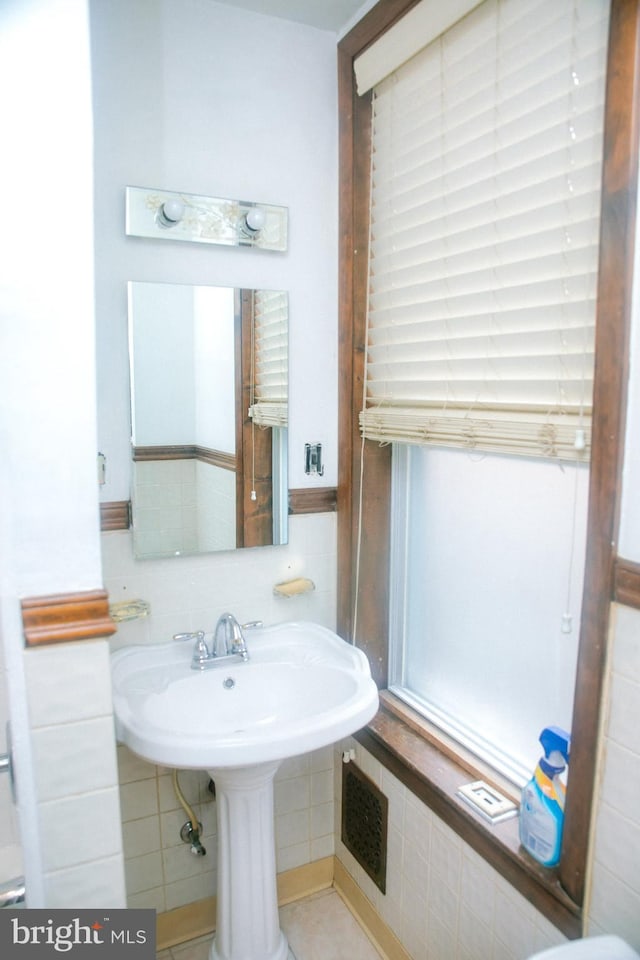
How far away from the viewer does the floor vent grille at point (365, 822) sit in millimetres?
1791

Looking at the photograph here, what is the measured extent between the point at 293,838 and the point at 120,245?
179 centimetres

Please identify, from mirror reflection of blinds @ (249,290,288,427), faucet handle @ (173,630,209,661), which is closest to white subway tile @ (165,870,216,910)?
faucet handle @ (173,630,209,661)

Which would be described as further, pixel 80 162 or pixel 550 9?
pixel 550 9

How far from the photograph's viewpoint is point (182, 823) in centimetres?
182

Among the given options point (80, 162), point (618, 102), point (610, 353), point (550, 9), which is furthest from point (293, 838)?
point (550, 9)

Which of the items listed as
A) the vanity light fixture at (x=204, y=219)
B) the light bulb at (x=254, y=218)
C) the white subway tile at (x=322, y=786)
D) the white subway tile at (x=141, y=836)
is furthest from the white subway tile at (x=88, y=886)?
the light bulb at (x=254, y=218)

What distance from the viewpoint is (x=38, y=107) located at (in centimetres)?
100

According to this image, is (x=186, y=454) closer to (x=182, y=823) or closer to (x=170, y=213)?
(x=170, y=213)

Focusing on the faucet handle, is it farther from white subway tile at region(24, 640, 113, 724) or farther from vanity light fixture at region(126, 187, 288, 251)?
vanity light fixture at region(126, 187, 288, 251)

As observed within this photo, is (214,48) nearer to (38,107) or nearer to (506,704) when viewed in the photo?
(38,107)

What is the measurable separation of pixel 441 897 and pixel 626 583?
0.97m

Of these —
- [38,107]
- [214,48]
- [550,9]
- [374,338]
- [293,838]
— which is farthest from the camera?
[293,838]

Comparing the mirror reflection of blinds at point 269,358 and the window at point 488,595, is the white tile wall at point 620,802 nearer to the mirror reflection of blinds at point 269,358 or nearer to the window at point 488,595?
the window at point 488,595

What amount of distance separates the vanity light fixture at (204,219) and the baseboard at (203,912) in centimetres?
186
